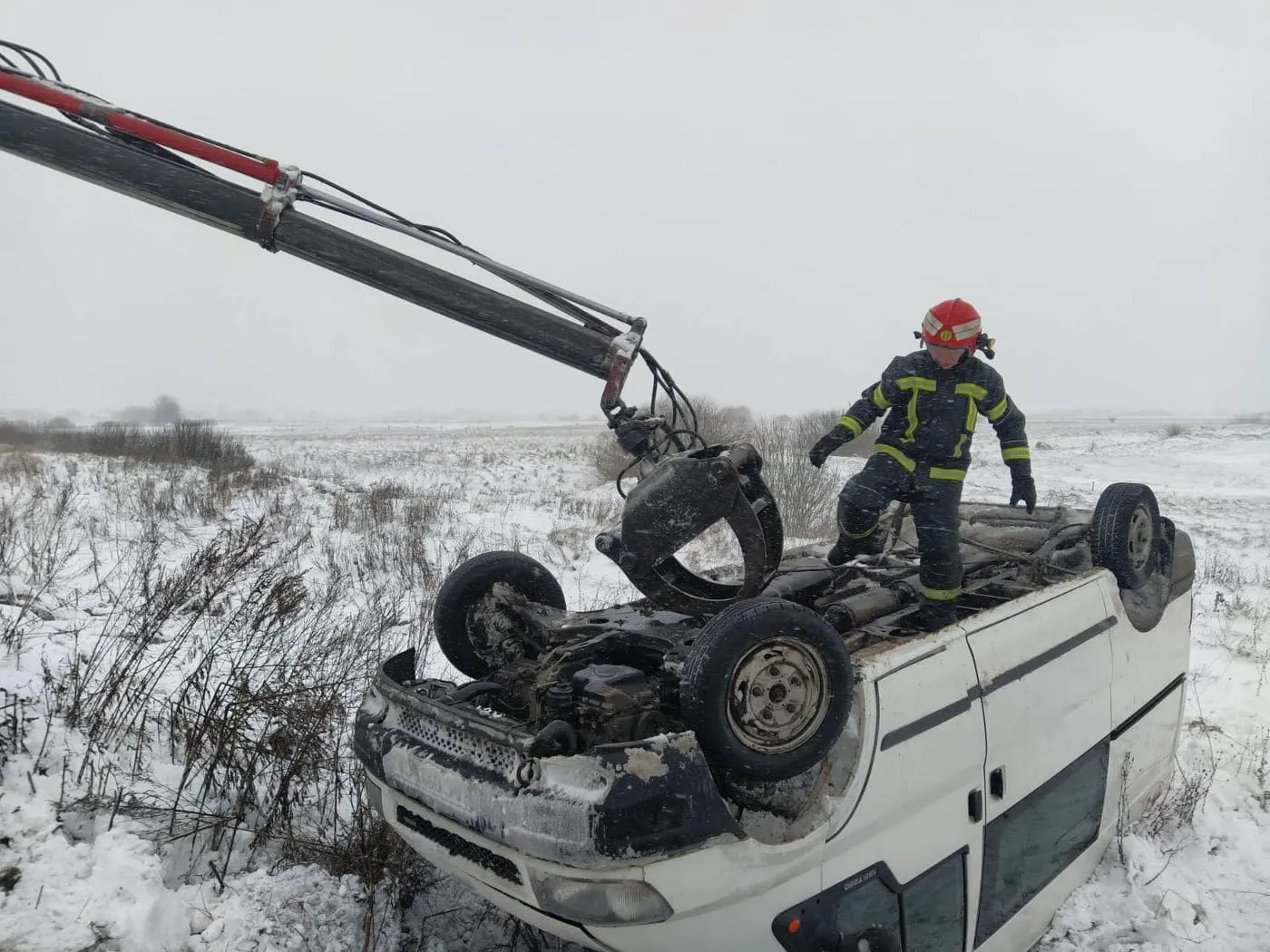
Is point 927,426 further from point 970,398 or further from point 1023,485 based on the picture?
point 1023,485

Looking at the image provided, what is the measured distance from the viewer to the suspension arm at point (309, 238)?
2.99m

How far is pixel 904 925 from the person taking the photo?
2199 mm

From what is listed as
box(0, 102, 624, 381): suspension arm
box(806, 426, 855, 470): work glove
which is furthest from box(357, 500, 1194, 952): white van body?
box(0, 102, 624, 381): suspension arm

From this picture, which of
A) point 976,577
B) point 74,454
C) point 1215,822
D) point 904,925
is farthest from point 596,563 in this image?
point 74,454

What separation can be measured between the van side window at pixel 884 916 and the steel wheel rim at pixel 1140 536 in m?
1.74

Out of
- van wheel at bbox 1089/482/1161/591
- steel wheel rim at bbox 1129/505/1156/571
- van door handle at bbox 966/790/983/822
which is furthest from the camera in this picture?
steel wheel rim at bbox 1129/505/1156/571

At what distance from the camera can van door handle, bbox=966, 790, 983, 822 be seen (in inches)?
93.2

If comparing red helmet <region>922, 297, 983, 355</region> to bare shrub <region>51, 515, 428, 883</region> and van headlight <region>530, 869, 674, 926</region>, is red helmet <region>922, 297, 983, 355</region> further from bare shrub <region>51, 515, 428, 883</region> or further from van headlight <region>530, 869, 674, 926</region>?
bare shrub <region>51, 515, 428, 883</region>

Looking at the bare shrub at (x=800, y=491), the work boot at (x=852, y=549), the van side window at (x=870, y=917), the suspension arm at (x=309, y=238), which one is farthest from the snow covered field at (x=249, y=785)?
the bare shrub at (x=800, y=491)

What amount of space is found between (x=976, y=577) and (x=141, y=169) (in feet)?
13.3

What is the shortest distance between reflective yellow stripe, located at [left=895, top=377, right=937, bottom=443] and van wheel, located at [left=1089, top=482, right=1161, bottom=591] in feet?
2.98

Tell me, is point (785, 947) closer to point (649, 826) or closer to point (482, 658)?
point (649, 826)

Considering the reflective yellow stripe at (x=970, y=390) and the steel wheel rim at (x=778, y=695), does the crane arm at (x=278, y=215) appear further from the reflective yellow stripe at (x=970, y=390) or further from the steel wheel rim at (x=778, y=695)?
the reflective yellow stripe at (x=970, y=390)

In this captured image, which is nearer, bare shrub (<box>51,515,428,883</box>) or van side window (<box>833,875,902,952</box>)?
van side window (<box>833,875,902,952</box>)
